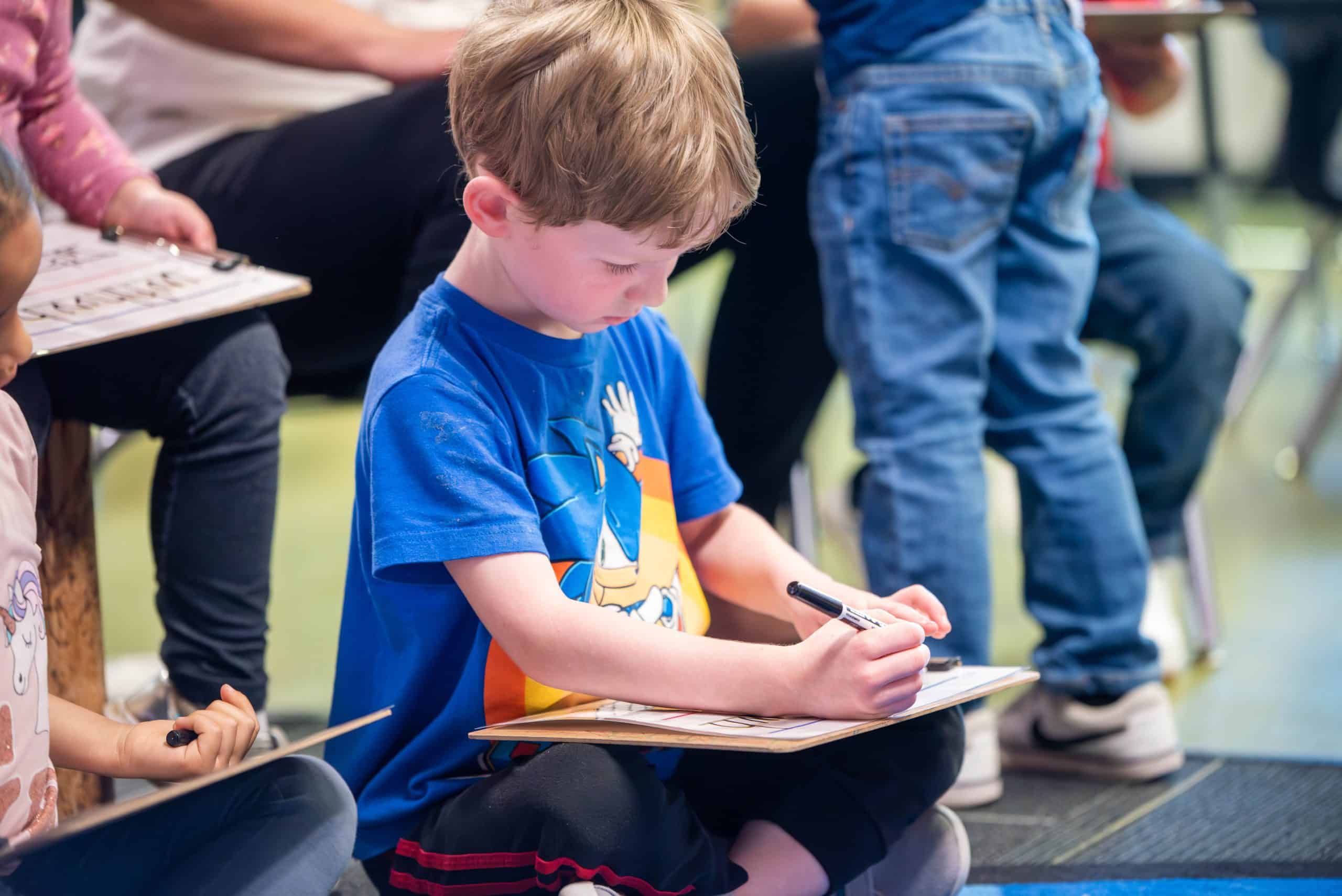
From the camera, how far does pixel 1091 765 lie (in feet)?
4.06

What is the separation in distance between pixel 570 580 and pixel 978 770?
0.54 metres

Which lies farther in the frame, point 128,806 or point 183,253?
point 183,253

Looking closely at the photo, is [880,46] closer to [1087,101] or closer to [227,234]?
[1087,101]

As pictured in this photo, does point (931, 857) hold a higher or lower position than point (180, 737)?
lower

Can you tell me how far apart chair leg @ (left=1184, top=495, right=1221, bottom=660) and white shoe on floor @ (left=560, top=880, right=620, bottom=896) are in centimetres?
102

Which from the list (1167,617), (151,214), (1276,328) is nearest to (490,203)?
(151,214)

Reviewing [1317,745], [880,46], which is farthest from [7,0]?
[1317,745]

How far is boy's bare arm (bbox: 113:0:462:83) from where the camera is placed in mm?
1141

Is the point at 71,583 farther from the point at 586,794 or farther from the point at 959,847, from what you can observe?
the point at 959,847

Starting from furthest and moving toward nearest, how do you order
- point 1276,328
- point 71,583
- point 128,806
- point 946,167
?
point 1276,328 → point 946,167 → point 71,583 → point 128,806

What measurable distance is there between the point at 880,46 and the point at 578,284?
0.49 metres

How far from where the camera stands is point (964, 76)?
1123mm

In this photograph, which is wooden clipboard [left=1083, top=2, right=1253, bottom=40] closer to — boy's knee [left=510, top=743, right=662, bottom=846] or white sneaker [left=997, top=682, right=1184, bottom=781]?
white sneaker [left=997, top=682, right=1184, bottom=781]

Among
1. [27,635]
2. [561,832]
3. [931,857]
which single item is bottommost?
[931,857]
